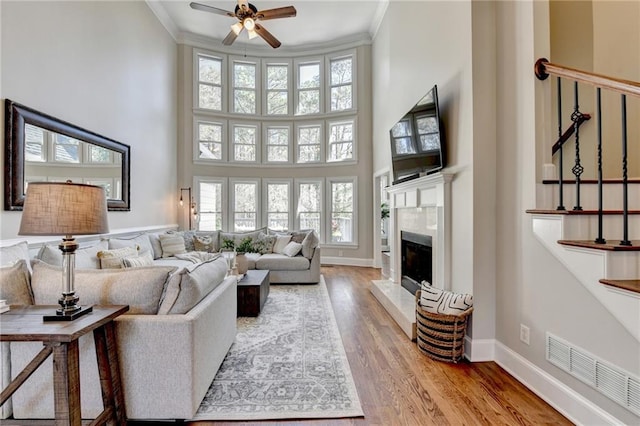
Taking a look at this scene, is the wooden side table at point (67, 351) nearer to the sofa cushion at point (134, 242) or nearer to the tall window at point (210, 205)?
the sofa cushion at point (134, 242)

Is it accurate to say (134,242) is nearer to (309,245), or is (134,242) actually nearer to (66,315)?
(309,245)

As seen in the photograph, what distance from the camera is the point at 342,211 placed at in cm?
751

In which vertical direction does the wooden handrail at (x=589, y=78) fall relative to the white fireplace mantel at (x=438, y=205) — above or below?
above

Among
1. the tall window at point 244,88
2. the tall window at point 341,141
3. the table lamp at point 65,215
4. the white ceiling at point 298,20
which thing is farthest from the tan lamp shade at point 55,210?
the tall window at point 244,88

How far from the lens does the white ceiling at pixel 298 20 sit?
5973mm

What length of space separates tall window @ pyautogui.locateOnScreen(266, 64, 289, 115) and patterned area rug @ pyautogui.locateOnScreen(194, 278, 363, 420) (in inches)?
219

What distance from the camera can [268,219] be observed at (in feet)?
25.3

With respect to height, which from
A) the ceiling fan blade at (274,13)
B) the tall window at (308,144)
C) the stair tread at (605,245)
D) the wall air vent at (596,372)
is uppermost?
the ceiling fan blade at (274,13)

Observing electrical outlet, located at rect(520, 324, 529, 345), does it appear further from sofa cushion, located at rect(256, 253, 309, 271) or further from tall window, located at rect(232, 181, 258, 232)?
tall window, located at rect(232, 181, 258, 232)

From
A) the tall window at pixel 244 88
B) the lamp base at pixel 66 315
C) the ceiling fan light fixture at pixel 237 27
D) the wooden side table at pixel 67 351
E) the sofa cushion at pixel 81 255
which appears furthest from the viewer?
the tall window at pixel 244 88

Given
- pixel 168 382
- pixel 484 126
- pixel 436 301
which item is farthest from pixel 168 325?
pixel 484 126

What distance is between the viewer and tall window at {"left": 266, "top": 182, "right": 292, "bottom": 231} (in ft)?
25.3

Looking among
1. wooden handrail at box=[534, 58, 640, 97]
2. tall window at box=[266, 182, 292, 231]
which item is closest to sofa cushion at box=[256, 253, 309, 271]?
tall window at box=[266, 182, 292, 231]

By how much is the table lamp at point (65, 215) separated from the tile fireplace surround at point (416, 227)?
2.74 metres
